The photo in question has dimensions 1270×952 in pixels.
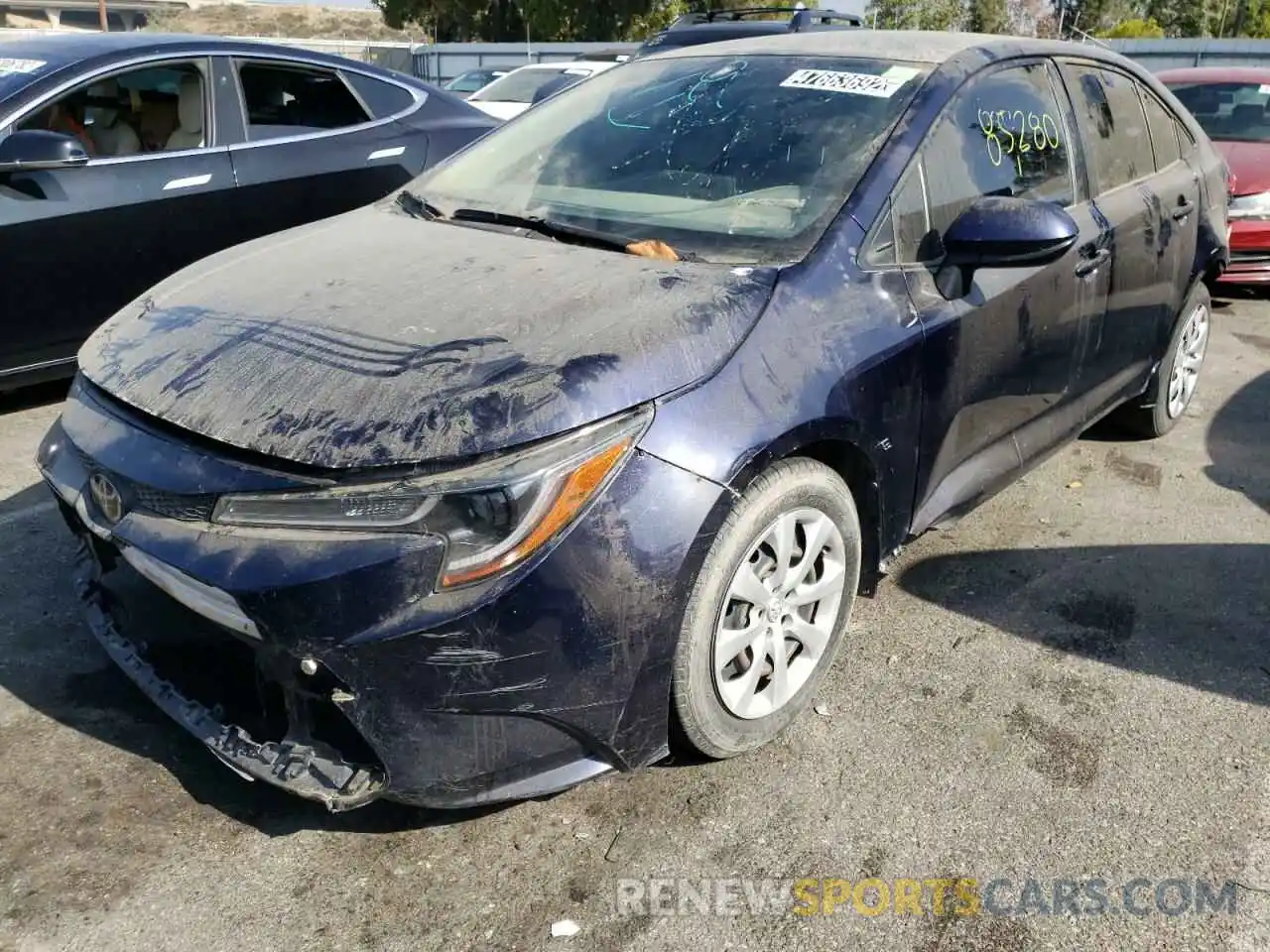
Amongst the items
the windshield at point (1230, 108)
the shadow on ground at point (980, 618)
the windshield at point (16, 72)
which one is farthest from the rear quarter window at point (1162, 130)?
the windshield at point (16, 72)

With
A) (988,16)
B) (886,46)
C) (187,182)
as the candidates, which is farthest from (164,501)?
(988,16)

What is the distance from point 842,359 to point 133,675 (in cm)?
178

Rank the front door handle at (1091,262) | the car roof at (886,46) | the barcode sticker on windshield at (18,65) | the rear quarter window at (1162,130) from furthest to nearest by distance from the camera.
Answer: the barcode sticker on windshield at (18,65)
the rear quarter window at (1162,130)
the front door handle at (1091,262)
the car roof at (886,46)

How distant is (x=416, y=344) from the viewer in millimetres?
2305

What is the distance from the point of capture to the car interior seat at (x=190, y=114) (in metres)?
4.91

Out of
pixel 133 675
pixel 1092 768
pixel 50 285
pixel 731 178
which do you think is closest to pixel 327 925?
pixel 133 675

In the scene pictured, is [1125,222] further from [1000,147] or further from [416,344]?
[416,344]

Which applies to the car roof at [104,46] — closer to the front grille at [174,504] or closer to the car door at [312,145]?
the car door at [312,145]

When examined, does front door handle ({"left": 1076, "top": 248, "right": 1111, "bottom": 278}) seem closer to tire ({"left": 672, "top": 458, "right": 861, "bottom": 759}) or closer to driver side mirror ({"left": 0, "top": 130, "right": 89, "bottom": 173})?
tire ({"left": 672, "top": 458, "right": 861, "bottom": 759})

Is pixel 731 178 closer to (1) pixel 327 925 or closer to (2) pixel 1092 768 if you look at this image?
(2) pixel 1092 768

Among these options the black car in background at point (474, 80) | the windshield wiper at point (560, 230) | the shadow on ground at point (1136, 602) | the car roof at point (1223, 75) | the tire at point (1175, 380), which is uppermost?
the car roof at point (1223, 75)

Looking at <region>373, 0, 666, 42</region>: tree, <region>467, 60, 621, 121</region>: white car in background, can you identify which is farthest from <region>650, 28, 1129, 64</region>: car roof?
<region>373, 0, 666, 42</region>: tree

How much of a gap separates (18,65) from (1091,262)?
14.1 feet

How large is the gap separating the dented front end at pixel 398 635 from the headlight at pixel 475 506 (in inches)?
1.0
